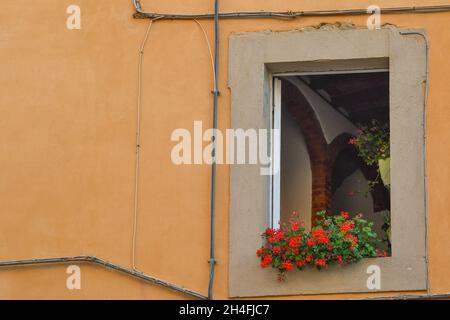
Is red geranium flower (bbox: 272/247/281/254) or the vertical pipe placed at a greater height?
the vertical pipe

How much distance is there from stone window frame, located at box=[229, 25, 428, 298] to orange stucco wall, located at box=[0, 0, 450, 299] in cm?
9

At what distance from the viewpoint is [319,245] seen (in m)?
11.0

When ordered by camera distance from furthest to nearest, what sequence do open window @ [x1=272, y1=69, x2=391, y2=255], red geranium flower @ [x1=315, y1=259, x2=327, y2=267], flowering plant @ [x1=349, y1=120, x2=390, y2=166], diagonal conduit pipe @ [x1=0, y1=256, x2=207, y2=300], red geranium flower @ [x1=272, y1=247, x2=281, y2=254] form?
open window @ [x1=272, y1=69, x2=391, y2=255] → flowering plant @ [x1=349, y1=120, x2=390, y2=166] → diagonal conduit pipe @ [x1=0, y1=256, x2=207, y2=300] → red geranium flower @ [x1=272, y1=247, x2=281, y2=254] → red geranium flower @ [x1=315, y1=259, x2=327, y2=267]

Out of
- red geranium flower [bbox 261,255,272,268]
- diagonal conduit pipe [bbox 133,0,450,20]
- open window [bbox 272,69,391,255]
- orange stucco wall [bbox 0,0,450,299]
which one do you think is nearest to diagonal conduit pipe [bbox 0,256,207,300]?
orange stucco wall [bbox 0,0,450,299]

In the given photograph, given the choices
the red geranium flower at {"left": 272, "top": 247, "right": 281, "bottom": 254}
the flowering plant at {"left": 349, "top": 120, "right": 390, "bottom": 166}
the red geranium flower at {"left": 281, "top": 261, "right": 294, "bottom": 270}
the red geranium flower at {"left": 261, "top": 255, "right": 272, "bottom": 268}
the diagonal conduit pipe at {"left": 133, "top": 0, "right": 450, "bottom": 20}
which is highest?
the diagonal conduit pipe at {"left": 133, "top": 0, "right": 450, "bottom": 20}

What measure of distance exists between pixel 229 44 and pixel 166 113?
2.63 feet

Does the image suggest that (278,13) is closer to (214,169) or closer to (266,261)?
(214,169)

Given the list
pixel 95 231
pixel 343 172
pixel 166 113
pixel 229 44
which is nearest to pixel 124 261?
pixel 95 231

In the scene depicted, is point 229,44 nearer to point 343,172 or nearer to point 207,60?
point 207,60

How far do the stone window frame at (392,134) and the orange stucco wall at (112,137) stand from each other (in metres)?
0.09

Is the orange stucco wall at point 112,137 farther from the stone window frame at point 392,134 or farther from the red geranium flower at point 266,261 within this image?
the red geranium flower at point 266,261

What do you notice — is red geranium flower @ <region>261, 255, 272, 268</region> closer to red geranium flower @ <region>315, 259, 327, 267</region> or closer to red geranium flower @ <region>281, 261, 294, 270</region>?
A: red geranium flower @ <region>281, 261, 294, 270</region>

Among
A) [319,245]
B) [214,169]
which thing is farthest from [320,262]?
[214,169]

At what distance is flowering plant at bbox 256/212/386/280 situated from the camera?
1095cm
